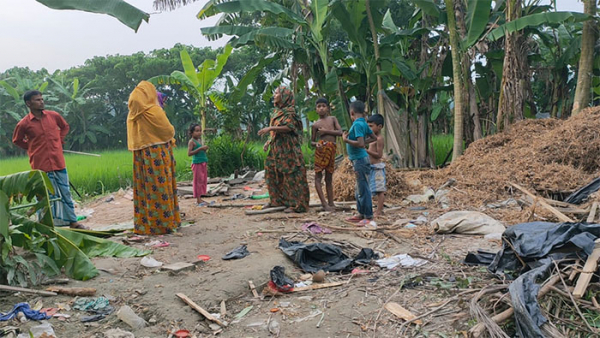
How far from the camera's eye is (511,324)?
2486 millimetres

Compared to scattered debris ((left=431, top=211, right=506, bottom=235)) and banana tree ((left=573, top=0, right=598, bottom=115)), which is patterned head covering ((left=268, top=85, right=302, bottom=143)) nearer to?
scattered debris ((left=431, top=211, right=506, bottom=235))

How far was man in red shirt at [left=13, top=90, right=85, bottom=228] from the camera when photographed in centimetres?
489

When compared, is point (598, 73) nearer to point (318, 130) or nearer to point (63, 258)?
point (318, 130)

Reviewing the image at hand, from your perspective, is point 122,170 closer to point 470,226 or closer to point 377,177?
point 377,177

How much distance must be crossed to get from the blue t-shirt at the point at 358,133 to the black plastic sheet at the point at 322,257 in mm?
1534

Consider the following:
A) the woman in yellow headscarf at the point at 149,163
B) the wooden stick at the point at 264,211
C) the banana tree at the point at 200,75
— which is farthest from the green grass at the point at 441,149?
the woman in yellow headscarf at the point at 149,163

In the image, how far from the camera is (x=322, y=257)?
3953 mm

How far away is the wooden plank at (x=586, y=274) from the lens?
2.54 m

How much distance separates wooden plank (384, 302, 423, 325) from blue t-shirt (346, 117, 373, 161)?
252cm

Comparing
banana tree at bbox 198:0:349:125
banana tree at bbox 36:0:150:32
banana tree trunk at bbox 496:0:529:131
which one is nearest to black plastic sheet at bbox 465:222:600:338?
banana tree at bbox 36:0:150:32

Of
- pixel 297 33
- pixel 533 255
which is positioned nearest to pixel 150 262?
pixel 533 255

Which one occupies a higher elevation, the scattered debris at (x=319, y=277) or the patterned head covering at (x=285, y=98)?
the patterned head covering at (x=285, y=98)

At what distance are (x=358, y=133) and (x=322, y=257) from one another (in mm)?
1741

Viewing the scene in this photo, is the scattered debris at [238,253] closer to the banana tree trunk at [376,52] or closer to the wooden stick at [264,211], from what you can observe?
the wooden stick at [264,211]
